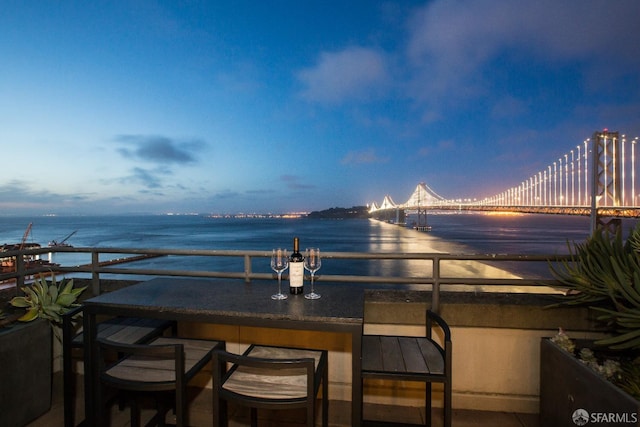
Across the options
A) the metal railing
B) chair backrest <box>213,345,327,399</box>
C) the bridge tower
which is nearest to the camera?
chair backrest <box>213,345,327,399</box>

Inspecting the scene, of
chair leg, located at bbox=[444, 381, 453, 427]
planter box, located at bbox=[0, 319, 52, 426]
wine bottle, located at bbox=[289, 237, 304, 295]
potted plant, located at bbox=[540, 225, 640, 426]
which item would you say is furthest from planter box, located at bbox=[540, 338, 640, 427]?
planter box, located at bbox=[0, 319, 52, 426]

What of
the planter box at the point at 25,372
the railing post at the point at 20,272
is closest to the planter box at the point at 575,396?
the planter box at the point at 25,372

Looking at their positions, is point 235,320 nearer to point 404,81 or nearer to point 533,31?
point 533,31

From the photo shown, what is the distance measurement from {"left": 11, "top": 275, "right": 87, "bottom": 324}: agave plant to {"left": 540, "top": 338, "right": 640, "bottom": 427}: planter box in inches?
125

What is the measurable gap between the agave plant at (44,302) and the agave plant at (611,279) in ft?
10.5

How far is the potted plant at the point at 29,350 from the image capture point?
1.75 metres

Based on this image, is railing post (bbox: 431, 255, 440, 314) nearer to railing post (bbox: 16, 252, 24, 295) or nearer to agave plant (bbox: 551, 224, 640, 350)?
agave plant (bbox: 551, 224, 640, 350)

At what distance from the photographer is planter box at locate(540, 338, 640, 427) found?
1187mm

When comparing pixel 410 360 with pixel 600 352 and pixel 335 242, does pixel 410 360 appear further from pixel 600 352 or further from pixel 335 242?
pixel 335 242

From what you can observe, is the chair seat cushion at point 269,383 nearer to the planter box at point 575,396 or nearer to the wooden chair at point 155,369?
the wooden chair at point 155,369

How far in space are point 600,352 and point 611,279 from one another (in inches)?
23.6

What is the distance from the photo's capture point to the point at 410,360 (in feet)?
5.13

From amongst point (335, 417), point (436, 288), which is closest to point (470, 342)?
point (436, 288)

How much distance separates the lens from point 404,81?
38094mm
